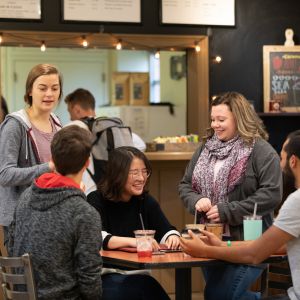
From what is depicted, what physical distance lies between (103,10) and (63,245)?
330cm

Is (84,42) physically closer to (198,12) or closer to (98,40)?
(98,40)

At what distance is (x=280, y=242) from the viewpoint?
2.70 meters

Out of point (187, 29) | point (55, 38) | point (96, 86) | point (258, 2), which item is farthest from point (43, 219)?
point (96, 86)

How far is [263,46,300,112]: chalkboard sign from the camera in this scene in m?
5.98

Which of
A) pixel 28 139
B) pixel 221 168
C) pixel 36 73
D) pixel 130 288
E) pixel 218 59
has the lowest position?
pixel 130 288

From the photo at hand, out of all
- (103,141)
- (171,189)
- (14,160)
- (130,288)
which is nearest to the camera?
(130,288)

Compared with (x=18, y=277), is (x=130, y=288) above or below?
below

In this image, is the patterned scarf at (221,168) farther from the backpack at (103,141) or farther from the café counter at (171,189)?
the café counter at (171,189)

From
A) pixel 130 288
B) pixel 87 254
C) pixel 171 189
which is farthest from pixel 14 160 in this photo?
pixel 171 189

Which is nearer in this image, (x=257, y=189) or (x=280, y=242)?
(x=280, y=242)

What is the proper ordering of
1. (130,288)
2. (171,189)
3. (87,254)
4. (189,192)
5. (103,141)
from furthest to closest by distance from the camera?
(171,189)
(103,141)
(189,192)
(130,288)
(87,254)

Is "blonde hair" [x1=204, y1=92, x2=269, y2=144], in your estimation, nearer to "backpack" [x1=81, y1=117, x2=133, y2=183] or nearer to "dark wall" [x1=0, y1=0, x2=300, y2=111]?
"backpack" [x1=81, y1=117, x2=133, y2=183]

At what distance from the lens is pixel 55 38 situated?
18.1ft

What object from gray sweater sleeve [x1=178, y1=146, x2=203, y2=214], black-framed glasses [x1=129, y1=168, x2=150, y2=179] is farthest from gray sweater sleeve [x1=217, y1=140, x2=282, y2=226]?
black-framed glasses [x1=129, y1=168, x2=150, y2=179]
